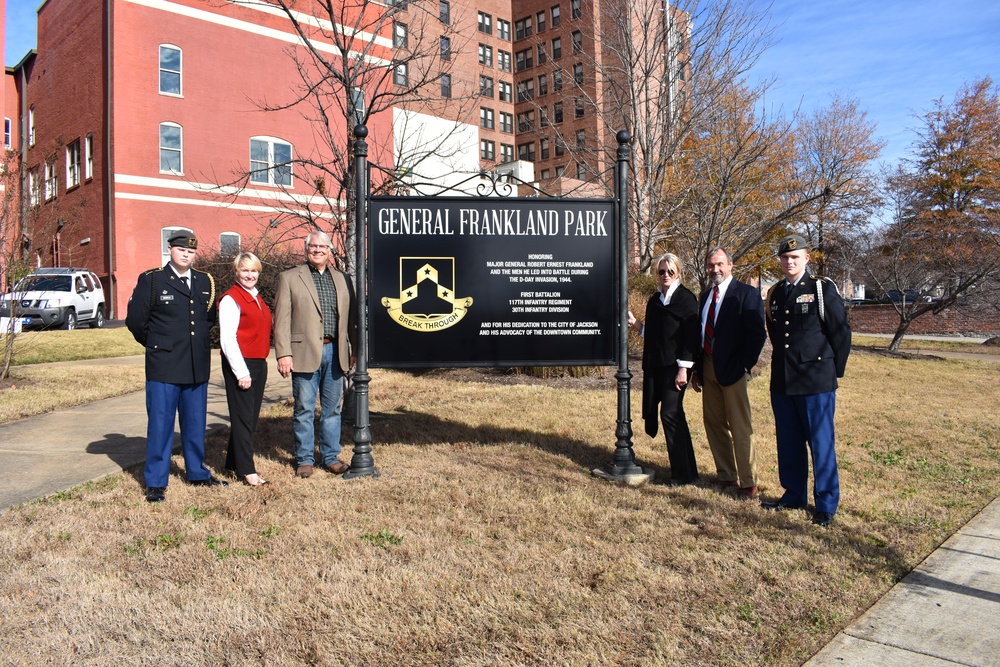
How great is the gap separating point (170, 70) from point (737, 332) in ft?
93.3

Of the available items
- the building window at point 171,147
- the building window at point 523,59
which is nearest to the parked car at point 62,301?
the building window at point 171,147

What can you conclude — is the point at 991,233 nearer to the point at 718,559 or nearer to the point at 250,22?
the point at 718,559

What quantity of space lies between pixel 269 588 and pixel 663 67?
449 inches

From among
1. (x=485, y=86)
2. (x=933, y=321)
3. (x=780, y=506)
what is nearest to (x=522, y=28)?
(x=933, y=321)

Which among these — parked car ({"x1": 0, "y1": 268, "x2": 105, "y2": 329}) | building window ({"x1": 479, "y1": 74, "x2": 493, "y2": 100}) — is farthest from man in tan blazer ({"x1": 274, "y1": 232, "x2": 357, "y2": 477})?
parked car ({"x1": 0, "y1": 268, "x2": 105, "y2": 329})

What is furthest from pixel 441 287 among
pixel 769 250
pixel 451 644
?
pixel 769 250

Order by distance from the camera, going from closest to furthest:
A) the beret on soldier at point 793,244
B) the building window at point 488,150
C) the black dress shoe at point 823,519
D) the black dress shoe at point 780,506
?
1. the black dress shoe at point 823,519
2. the beret on soldier at point 793,244
3. the black dress shoe at point 780,506
4. the building window at point 488,150

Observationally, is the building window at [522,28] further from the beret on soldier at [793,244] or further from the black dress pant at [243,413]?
the beret on soldier at [793,244]

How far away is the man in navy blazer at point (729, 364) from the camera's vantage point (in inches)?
219

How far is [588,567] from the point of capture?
4094 mm

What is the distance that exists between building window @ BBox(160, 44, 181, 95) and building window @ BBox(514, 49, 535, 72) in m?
32.0

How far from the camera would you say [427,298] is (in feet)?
20.9

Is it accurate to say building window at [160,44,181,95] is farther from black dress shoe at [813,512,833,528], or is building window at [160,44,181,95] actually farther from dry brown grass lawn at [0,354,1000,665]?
black dress shoe at [813,512,833,528]

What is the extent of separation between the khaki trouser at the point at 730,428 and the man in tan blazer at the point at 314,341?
A: 3.05 metres
